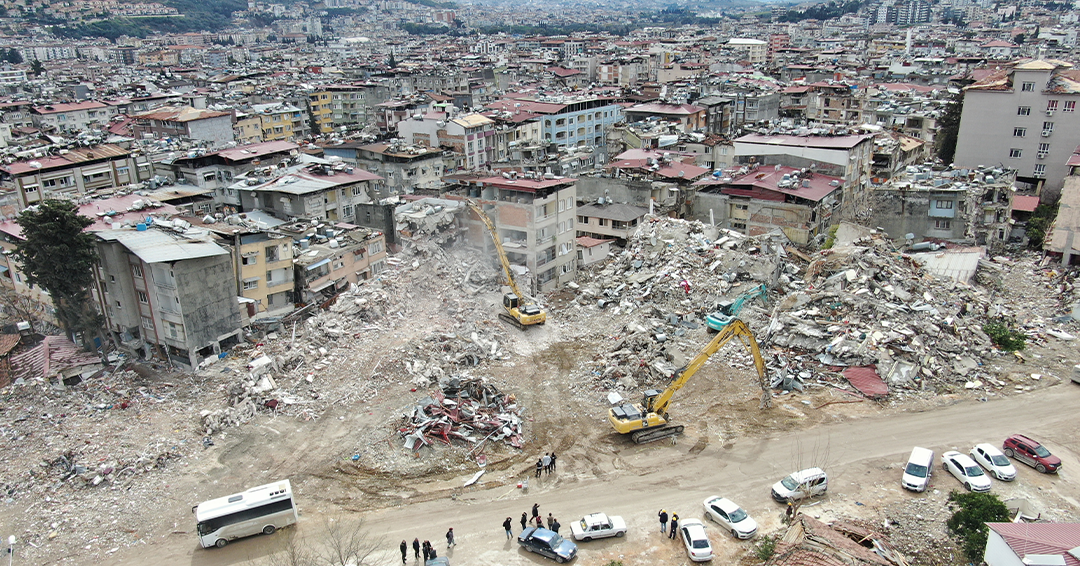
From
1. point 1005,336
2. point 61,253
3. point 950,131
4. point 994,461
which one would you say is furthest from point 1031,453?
point 950,131

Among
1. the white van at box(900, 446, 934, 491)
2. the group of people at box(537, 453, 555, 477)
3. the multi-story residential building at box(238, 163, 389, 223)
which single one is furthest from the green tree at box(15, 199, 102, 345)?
the white van at box(900, 446, 934, 491)

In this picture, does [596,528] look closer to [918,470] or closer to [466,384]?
[466,384]

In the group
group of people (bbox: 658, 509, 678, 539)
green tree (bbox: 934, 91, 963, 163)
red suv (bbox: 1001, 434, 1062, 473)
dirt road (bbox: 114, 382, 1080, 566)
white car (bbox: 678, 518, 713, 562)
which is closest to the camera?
white car (bbox: 678, 518, 713, 562)

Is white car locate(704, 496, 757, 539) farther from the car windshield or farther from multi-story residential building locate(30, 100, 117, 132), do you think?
multi-story residential building locate(30, 100, 117, 132)

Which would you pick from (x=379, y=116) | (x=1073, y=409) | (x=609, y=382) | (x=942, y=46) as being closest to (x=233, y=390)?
(x=609, y=382)

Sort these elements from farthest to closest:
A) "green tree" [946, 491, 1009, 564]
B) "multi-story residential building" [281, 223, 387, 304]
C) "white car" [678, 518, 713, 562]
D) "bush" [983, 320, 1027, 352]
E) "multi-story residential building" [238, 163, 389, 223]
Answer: "multi-story residential building" [238, 163, 389, 223]
"multi-story residential building" [281, 223, 387, 304]
"bush" [983, 320, 1027, 352]
"white car" [678, 518, 713, 562]
"green tree" [946, 491, 1009, 564]

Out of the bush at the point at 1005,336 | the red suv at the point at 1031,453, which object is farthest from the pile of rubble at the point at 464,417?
the bush at the point at 1005,336

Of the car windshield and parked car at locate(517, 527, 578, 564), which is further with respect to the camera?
the car windshield
